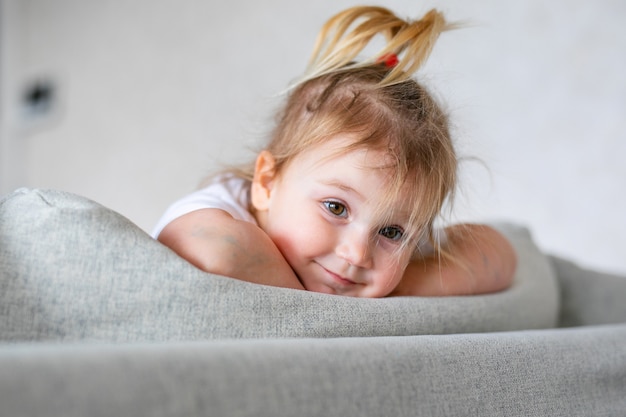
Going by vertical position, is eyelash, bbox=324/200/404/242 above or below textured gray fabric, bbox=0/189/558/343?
below

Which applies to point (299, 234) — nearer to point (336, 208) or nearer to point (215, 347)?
point (336, 208)

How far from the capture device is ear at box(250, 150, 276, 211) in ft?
3.23

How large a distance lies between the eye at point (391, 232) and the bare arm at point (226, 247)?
153 mm

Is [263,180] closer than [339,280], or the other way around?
[339,280]

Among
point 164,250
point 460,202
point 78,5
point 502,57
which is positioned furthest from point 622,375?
point 78,5

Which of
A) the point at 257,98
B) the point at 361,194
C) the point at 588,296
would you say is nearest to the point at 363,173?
the point at 361,194

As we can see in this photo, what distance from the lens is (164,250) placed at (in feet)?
2.03

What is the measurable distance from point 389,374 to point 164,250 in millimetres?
227

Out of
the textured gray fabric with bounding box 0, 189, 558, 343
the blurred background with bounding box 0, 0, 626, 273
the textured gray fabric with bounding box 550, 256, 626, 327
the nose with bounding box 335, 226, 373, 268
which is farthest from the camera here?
the blurred background with bounding box 0, 0, 626, 273

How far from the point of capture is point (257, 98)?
Answer: 247 centimetres

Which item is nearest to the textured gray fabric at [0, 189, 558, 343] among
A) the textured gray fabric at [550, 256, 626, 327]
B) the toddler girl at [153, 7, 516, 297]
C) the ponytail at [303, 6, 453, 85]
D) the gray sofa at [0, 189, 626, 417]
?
the gray sofa at [0, 189, 626, 417]

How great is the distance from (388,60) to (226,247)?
46 cm

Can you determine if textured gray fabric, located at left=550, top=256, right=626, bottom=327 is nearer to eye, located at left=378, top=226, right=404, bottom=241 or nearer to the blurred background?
the blurred background

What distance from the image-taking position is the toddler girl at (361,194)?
866 mm
